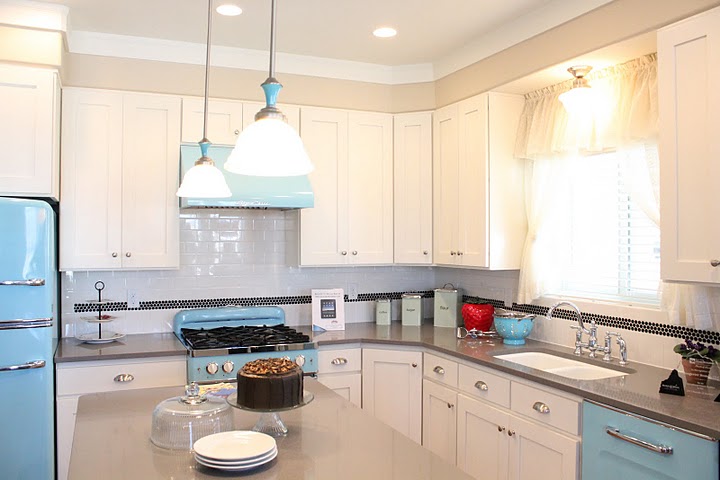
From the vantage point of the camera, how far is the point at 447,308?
4.46m

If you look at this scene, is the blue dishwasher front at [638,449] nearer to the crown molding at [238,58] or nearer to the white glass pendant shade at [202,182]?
the white glass pendant shade at [202,182]

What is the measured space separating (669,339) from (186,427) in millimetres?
2234

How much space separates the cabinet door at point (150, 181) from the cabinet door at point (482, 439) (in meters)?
1.89

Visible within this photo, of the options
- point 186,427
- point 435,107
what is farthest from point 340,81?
point 186,427

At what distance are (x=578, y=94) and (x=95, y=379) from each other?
2.89m

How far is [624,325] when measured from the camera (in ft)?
10.8

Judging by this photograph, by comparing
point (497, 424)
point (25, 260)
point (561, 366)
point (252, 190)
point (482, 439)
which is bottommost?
point (482, 439)

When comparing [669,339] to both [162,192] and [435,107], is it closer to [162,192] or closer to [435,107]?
[435,107]

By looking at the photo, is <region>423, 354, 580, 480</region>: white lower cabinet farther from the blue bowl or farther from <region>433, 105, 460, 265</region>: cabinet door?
<region>433, 105, 460, 265</region>: cabinet door

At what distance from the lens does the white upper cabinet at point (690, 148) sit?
2424 mm

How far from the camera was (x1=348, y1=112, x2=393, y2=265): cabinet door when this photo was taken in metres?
4.35

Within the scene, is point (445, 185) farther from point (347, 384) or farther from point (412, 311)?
point (347, 384)

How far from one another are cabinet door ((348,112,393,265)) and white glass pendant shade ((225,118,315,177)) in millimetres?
2597

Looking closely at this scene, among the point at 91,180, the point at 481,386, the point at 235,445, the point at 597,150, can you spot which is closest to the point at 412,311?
the point at 481,386
